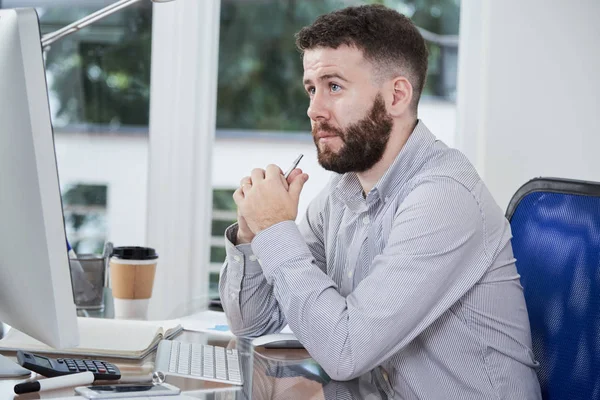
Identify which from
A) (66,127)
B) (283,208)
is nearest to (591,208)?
(283,208)

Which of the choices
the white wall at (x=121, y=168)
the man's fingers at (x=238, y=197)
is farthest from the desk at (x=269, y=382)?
the white wall at (x=121, y=168)

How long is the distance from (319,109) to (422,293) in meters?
0.44

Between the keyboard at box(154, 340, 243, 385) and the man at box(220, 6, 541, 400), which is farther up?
the man at box(220, 6, 541, 400)

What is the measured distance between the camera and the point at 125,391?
0.95m

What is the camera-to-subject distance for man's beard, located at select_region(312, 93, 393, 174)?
4.65 ft

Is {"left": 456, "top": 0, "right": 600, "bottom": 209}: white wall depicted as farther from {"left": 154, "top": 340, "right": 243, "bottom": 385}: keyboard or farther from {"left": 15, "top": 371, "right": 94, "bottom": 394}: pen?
{"left": 15, "top": 371, "right": 94, "bottom": 394}: pen

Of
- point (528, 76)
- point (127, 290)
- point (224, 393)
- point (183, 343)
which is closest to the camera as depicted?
point (224, 393)

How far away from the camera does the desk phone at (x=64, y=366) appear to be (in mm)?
1050

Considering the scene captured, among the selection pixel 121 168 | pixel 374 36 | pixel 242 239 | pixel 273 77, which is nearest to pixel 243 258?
pixel 242 239

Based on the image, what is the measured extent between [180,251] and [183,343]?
3.46 feet

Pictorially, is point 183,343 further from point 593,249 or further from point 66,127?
point 66,127

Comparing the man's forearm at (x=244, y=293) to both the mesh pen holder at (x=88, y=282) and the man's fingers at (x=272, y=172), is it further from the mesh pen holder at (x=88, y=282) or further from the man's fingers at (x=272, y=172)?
→ the mesh pen holder at (x=88, y=282)

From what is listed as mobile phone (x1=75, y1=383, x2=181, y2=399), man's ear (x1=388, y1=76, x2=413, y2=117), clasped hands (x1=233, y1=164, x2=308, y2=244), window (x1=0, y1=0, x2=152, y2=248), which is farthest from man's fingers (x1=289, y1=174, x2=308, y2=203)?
window (x1=0, y1=0, x2=152, y2=248)

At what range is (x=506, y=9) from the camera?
2.02 metres
